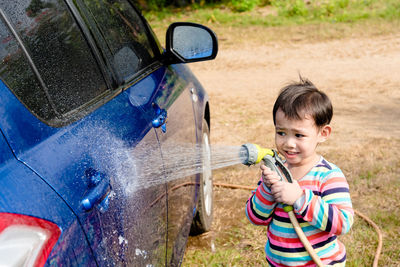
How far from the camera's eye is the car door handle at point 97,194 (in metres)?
1.44

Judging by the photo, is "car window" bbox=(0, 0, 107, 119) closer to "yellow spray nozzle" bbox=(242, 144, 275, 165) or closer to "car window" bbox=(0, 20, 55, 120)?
"car window" bbox=(0, 20, 55, 120)

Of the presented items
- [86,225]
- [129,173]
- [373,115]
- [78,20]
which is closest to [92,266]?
[86,225]

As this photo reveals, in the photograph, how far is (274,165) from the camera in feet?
6.16

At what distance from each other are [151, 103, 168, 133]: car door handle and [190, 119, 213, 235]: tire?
1128mm

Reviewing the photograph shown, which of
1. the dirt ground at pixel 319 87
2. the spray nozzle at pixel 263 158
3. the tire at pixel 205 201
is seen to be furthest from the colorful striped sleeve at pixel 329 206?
the dirt ground at pixel 319 87

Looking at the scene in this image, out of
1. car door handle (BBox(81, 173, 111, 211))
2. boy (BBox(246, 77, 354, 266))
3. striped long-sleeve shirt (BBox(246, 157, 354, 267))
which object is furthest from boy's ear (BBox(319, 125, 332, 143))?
car door handle (BBox(81, 173, 111, 211))

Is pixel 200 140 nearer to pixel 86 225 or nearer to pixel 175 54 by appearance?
pixel 175 54

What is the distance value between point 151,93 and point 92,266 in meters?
1.19

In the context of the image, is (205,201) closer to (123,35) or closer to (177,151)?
(177,151)

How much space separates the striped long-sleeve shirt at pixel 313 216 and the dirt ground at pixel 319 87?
1645 millimetres

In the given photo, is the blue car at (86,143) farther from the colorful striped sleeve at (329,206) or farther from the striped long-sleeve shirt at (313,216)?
the colorful striped sleeve at (329,206)

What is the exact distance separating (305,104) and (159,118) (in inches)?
31.0

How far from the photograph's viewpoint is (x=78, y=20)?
6.75 feet

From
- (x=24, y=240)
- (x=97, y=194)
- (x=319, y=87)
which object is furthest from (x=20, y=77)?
(x=319, y=87)
